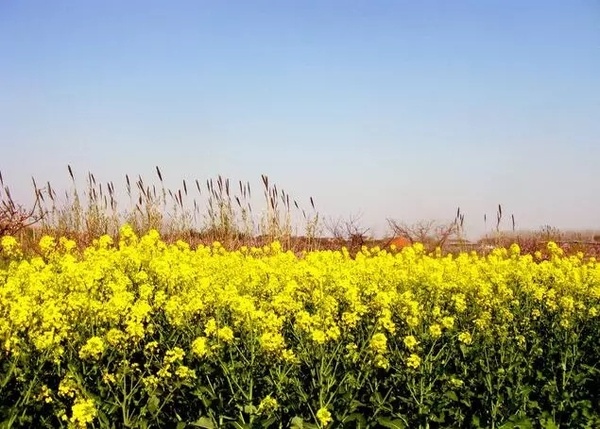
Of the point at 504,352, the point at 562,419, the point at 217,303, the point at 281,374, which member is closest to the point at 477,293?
the point at 504,352

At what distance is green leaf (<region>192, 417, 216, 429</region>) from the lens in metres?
3.80

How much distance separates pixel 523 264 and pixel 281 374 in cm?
598

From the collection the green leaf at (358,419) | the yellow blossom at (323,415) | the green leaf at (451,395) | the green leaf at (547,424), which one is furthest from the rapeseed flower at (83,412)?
the green leaf at (547,424)

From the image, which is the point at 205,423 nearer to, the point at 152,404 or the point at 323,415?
the point at 152,404

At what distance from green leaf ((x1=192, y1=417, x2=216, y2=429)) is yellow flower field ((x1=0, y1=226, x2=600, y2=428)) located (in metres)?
0.02

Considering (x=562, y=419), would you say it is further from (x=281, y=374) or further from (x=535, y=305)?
(x=535, y=305)

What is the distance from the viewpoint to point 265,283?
7059 mm

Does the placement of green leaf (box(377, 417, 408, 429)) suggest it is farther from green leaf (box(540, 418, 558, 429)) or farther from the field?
green leaf (box(540, 418, 558, 429))

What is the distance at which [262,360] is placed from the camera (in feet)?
14.8

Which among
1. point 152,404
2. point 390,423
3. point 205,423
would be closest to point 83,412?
point 152,404

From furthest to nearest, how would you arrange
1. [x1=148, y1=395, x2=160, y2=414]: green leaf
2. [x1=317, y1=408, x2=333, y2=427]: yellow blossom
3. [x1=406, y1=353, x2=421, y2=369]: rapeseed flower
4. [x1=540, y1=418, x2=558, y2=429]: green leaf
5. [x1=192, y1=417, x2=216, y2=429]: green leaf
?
[x1=406, y1=353, x2=421, y2=369]: rapeseed flower → [x1=540, y1=418, x2=558, y2=429]: green leaf → [x1=148, y1=395, x2=160, y2=414]: green leaf → [x1=192, y1=417, x2=216, y2=429]: green leaf → [x1=317, y1=408, x2=333, y2=427]: yellow blossom

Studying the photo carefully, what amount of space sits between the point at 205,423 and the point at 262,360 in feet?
2.51

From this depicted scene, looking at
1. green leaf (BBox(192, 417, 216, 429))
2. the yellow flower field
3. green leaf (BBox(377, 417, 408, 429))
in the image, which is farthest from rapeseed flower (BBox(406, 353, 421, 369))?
green leaf (BBox(192, 417, 216, 429))

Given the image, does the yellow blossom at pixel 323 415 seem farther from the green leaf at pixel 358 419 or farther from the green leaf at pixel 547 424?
the green leaf at pixel 547 424
